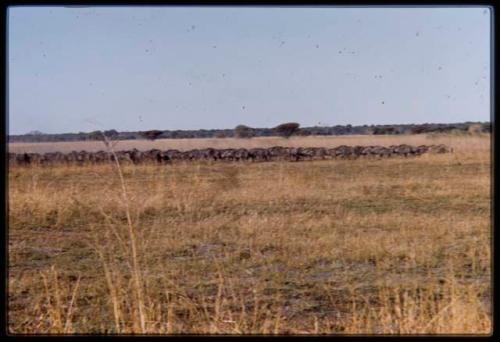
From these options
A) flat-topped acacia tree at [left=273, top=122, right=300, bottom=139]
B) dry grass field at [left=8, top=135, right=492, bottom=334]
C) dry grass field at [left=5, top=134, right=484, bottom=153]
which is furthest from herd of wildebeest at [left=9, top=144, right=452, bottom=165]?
flat-topped acacia tree at [left=273, top=122, right=300, bottom=139]

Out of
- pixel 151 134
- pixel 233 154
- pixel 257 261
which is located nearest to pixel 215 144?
pixel 151 134

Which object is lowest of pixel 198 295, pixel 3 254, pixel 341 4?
pixel 198 295

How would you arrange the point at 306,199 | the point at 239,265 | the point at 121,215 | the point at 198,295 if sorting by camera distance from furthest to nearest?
the point at 306,199 < the point at 121,215 < the point at 239,265 < the point at 198,295

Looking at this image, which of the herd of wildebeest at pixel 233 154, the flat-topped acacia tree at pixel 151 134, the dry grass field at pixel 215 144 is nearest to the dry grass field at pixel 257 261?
the herd of wildebeest at pixel 233 154

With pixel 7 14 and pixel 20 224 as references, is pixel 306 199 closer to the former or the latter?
pixel 20 224

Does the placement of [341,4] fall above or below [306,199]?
above

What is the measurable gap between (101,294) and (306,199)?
237 inches

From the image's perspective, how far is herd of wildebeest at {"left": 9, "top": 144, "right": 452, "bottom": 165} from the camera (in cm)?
2030

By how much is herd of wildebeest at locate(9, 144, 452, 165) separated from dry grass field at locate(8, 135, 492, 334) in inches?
358


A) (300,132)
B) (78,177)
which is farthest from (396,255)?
(300,132)

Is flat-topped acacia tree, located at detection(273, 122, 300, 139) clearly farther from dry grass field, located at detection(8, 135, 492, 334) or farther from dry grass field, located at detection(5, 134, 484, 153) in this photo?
dry grass field, located at detection(8, 135, 492, 334)

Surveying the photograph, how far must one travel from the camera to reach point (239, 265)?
5.66 meters

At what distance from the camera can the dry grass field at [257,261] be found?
371cm

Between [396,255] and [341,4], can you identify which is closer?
[341,4]
